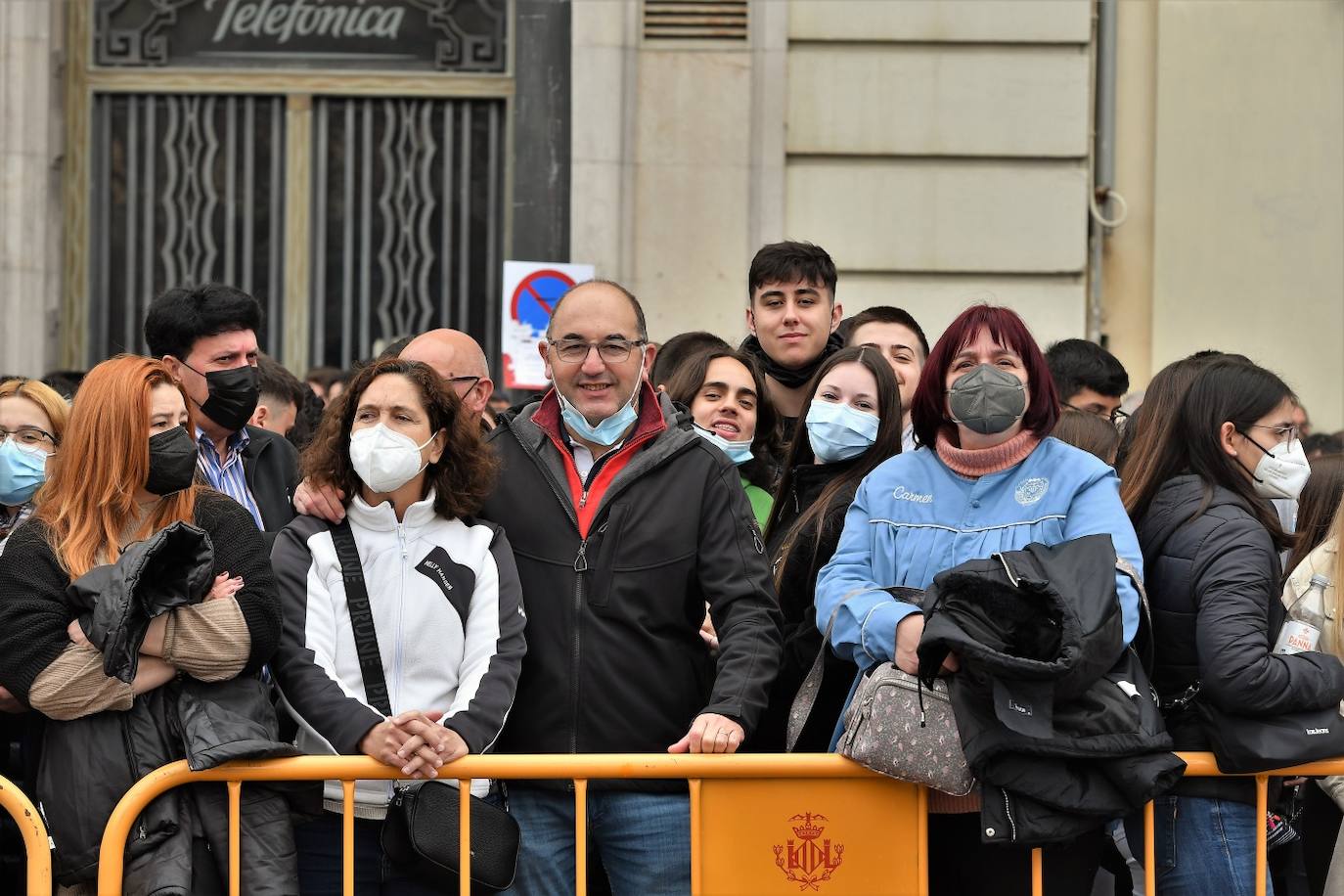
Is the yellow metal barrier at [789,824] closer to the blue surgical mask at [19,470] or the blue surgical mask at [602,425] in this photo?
the blue surgical mask at [602,425]

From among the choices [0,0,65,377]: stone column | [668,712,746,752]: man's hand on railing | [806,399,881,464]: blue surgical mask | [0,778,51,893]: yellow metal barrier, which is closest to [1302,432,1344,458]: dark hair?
[806,399,881,464]: blue surgical mask

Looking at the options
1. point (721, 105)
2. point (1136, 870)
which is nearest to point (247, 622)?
point (1136, 870)

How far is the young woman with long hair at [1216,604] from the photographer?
4137mm

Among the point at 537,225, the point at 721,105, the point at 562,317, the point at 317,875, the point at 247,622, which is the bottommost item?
the point at 317,875

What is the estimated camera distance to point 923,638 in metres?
3.87

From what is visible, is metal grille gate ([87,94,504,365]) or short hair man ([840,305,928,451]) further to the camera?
metal grille gate ([87,94,504,365])

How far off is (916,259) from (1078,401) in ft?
11.3

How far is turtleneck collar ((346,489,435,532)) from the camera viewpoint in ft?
14.4

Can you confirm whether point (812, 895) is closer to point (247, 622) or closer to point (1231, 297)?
point (247, 622)

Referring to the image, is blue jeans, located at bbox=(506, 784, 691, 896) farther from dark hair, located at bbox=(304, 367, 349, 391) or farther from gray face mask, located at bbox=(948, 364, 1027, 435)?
dark hair, located at bbox=(304, 367, 349, 391)

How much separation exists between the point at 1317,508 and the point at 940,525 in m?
1.55

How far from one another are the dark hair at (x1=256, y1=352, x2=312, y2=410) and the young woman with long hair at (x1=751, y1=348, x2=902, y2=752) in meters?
2.44

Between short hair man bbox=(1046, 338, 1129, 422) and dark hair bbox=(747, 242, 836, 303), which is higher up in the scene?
dark hair bbox=(747, 242, 836, 303)

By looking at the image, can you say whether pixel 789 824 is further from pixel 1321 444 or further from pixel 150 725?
pixel 1321 444
